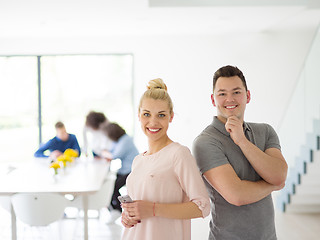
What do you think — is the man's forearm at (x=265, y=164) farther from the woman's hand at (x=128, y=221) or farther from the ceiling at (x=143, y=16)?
the ceiling at (x=143, y=16)

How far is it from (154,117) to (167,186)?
27cm

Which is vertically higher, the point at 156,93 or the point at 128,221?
the point at 156,93

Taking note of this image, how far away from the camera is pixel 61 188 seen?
3912 millimetres

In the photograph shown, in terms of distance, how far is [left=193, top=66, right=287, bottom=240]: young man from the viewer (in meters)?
1.58

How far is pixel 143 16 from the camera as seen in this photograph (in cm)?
608

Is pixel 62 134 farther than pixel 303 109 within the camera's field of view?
Yes

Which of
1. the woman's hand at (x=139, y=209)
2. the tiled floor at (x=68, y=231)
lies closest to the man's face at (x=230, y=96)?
the woman's hand at (x=139, y=209)

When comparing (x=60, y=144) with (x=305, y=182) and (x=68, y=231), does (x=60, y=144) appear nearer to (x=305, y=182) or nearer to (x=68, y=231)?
(x=68, y=231)

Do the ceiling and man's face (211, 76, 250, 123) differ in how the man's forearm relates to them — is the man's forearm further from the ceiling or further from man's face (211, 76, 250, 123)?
the ceiling

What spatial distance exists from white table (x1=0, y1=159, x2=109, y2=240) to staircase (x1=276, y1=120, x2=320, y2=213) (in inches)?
94.6

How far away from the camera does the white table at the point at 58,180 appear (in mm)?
3875

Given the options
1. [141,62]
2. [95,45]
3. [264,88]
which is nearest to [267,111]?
[264,88]

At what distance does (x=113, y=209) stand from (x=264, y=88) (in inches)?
176

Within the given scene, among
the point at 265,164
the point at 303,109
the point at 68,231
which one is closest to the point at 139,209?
the point at 265,164
